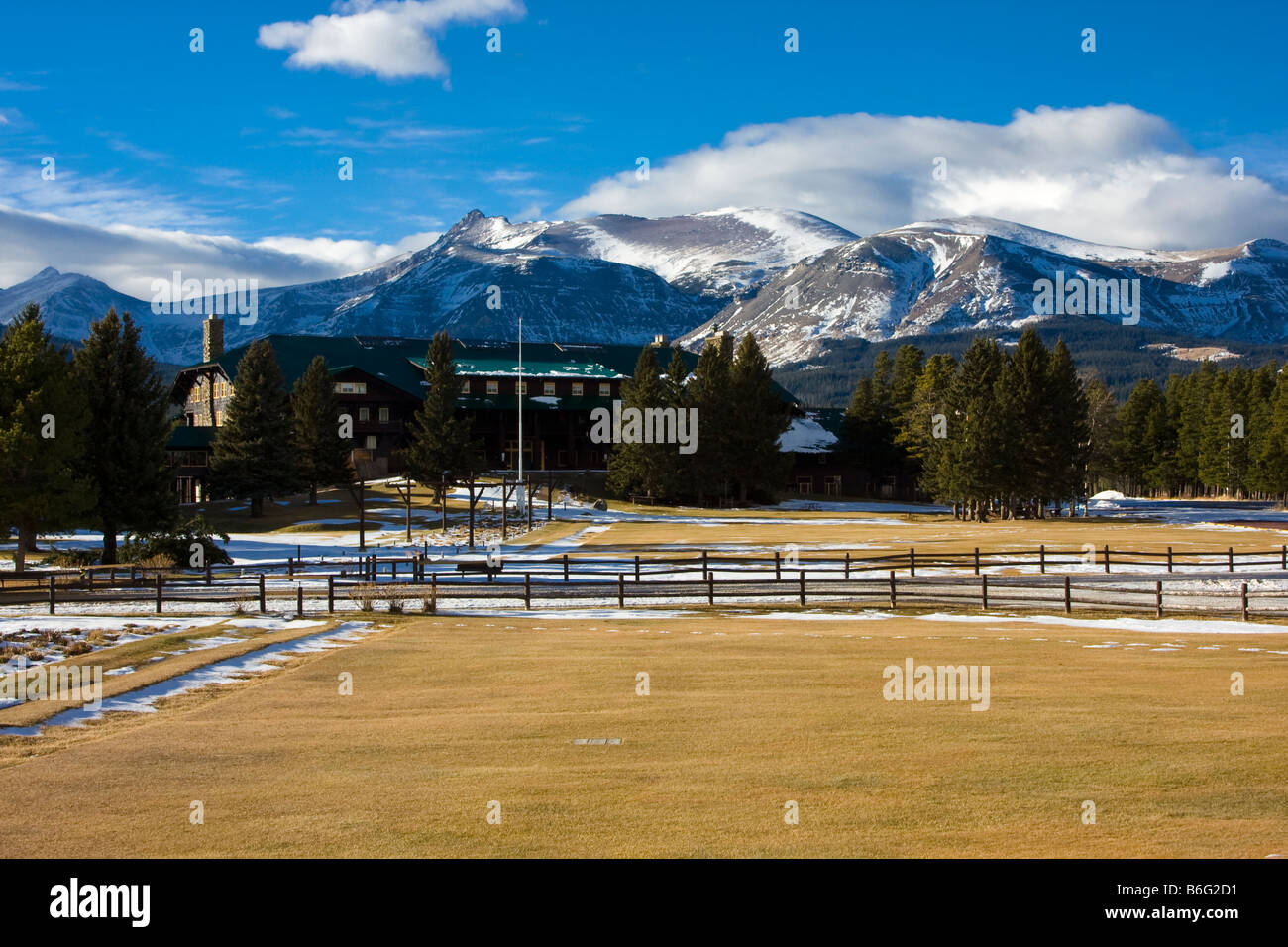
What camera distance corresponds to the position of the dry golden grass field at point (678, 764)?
457 inches

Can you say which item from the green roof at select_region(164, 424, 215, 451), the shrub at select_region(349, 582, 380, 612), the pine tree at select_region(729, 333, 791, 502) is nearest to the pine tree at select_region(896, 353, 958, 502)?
the pine tree at select_region(729, 333, 791, 502)

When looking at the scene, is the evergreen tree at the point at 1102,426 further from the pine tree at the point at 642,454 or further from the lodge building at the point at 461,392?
the pine tree at the point at 642,454

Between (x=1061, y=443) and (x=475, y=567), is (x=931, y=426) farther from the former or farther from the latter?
(x=475, y=567)

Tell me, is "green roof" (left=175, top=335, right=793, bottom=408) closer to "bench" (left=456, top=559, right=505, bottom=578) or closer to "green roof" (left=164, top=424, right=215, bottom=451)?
"green roof" (left=164, top=424, right=215, bottom=451)

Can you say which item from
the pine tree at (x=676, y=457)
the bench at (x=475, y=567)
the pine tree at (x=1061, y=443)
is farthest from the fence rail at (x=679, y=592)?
the pine tree at (x=676, y=457)

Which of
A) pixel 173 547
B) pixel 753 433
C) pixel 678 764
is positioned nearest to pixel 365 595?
pixel 173 547

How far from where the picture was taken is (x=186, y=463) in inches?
3656

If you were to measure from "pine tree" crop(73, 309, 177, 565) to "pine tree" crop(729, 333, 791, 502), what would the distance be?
172 ft

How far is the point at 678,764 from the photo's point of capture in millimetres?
14852

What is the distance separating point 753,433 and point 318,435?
37.2 m

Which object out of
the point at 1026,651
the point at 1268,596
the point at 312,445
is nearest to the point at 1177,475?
the point at 312,445

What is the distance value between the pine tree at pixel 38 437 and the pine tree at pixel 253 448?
29.2 m
